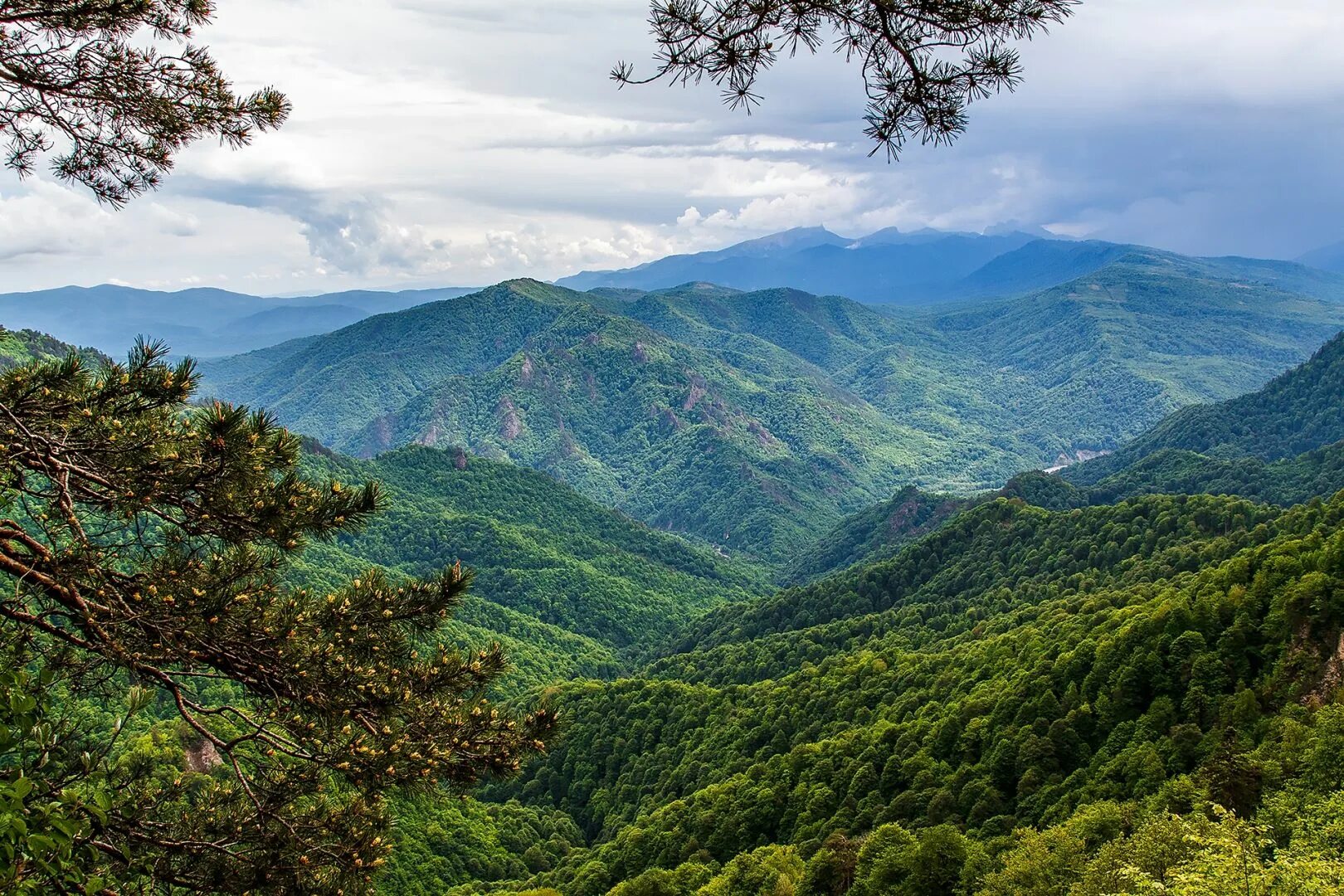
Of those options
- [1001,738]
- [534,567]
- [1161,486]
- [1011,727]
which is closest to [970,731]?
[1011,727]

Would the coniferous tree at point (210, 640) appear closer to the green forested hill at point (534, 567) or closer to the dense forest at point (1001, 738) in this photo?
the dense forest at point (1001, 738)

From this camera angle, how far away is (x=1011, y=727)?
48.2m

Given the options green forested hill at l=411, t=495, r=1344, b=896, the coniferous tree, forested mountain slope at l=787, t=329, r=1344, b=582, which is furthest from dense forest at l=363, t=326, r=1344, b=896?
forested mountain slope at l=787, t=329, r=1344, b=582

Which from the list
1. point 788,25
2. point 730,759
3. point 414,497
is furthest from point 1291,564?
point 414,497

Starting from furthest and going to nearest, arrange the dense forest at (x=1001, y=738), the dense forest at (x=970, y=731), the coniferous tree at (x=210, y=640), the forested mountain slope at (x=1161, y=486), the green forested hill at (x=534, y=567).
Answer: the green forested hill at (x=534, y=567) < the forested mountain slope at (x=1161, y=486) < the dense forest at (x=1001, y=738) < the dense forest at (x=970, y=731) < the coniferous tree at (x=210, y=640)

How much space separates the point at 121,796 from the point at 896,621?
91407mm

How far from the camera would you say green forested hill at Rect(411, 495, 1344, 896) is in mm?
33125

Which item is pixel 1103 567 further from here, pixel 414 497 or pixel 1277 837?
pixel 414 497

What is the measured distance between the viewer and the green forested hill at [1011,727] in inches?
1304

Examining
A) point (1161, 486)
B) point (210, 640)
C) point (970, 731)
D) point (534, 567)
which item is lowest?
point (534, 567)

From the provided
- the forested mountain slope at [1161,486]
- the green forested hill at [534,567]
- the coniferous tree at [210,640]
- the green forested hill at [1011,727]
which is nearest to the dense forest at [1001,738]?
the green forested hill at [1011,727]

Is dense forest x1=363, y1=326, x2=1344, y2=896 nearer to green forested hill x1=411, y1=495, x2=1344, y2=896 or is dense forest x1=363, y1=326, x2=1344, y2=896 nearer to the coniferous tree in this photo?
green forested hill x1=411, y1=495, x2=1344, y2=896

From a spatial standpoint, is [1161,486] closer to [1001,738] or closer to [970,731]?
[970,731]

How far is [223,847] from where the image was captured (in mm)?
9555
